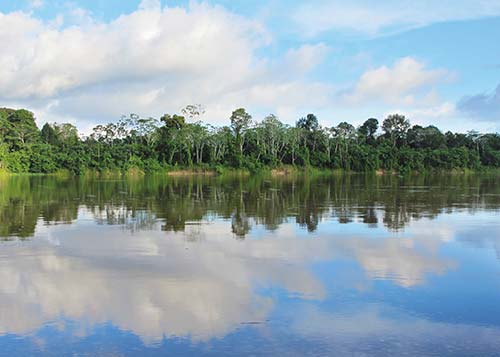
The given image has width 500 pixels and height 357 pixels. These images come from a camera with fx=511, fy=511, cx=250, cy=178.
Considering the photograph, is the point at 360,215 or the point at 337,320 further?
the point at 360,215

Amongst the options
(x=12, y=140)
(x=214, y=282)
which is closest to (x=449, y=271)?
(x=214, y=282)

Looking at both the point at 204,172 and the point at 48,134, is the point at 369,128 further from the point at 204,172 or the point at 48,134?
the point at 48,134

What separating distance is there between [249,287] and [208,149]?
64930 mm

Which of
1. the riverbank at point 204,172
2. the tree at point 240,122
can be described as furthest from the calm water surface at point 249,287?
the tree at point 240,122

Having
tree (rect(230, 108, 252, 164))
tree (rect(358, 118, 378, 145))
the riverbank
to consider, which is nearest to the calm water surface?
the riverbank

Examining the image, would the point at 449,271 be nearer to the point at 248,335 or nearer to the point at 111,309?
the point at 248,335

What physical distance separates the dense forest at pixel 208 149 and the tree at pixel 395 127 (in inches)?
168

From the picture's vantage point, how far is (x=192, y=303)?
7.08 metres

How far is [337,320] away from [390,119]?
96321mm

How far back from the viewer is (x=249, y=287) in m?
7.84

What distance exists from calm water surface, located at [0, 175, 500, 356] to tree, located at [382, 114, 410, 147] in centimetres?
8637

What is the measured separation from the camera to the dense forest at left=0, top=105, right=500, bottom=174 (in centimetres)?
5872

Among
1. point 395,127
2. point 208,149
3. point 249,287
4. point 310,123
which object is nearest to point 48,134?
point 208,149

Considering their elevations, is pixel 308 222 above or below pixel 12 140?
below
